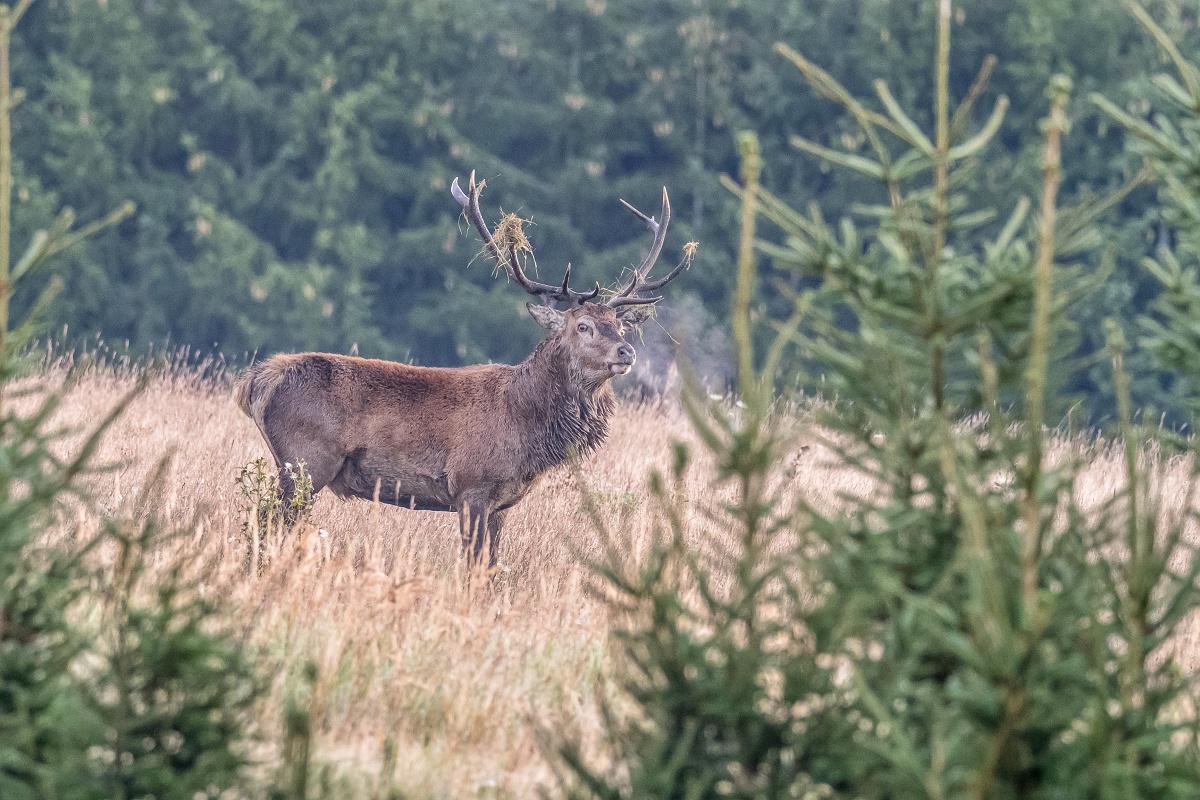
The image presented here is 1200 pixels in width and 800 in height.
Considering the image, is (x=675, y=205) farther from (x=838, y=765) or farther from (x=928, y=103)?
(x=838, y=765)

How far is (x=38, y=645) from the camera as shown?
13.9 ft

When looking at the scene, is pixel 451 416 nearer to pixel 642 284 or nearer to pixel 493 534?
pixel 493 534

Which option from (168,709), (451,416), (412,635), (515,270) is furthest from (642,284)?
(168,709)

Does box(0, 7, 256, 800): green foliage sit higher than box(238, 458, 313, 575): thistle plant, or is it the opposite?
box(238, 458, 313, 575): thistle plant

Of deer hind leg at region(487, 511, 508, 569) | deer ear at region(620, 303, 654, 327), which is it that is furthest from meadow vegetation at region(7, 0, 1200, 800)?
deer ear at region(620, 303, 654, 327)

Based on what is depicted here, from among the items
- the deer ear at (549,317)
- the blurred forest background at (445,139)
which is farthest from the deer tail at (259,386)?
the blurred forest background at (445,139)

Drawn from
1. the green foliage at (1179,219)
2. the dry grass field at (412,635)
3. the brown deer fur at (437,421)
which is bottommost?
the dry grass field at (412,635)

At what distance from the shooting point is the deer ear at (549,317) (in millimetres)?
10352

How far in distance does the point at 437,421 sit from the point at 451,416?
10 cm

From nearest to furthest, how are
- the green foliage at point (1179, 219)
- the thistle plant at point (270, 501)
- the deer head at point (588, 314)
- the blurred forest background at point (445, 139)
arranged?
the green foliage at point (1179, 219) < the thistle plant at point (270, 501) < the deer head at point (588, 314) < the blurred forest background at point (445, 139)

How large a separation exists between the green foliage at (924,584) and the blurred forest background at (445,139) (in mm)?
24780

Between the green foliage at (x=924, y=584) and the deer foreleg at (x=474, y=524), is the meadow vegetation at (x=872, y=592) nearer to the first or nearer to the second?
the green foliage at (x=924, y=584)

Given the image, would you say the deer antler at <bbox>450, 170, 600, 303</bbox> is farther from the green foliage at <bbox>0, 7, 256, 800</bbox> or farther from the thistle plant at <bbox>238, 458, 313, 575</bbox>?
the green foliage at <bbox>0, 7, 256, 800</bbox>

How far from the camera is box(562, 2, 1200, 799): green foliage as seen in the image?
11.8 ft
